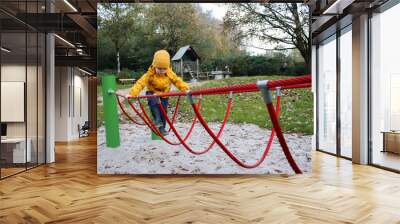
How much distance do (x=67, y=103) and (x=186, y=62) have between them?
769cm

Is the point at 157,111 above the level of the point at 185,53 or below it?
below

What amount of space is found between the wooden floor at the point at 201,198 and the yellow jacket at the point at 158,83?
3.91 ft

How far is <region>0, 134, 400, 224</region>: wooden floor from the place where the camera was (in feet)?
11.9

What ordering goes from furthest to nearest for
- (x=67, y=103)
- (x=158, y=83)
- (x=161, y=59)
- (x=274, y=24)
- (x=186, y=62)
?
(x=67, y=103)
(x=186, y=62)
(x=274, y=24)
(x=161, y=59)
(x=158, y=83)

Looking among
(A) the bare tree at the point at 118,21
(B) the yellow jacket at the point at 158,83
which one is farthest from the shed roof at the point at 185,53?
(A) the bare tree at the point at 118,21

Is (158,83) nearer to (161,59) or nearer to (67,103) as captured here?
(161,59)

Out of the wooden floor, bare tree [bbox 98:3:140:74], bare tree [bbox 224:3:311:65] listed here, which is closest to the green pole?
bare tree [bbox 98:3:140:74]

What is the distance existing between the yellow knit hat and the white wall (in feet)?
24.9

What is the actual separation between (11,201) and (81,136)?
10.1 metres

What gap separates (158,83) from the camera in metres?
5.51

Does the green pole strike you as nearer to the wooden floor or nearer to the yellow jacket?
the yellow jacket

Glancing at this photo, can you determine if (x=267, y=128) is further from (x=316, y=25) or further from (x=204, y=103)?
(x=316, y=25)

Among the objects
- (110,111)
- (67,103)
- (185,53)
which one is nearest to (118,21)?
(185,53)

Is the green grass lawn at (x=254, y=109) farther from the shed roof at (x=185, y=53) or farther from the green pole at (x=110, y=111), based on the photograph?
the green pole at (x=110, y=111)
